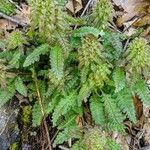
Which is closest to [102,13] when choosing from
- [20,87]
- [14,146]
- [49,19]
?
[49,19]

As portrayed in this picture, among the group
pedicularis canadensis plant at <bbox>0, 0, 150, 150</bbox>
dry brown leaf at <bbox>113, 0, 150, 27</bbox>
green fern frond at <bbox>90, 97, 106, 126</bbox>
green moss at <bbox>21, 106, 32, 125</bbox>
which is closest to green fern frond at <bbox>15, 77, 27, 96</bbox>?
pedicularis canadensis plant at <bbox>0, 0, 150, 150</bbox>

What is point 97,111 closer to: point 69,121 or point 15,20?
point 69,121

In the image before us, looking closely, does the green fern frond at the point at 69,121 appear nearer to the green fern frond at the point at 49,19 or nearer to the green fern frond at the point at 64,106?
the green fern frond at the point at 64,106

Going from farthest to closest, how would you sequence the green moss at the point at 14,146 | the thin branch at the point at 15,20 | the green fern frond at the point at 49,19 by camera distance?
the thin branch at the point at 15,20 < the green moss at the point at 14,146 < the green fern frond at the point at 49,19

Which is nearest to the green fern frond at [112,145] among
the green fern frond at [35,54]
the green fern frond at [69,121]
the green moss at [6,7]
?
the green fern frond at [69,121]

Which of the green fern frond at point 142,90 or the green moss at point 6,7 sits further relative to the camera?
the green moss at point 6,7

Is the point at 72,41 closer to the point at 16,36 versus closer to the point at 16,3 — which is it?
the point at 16,36
